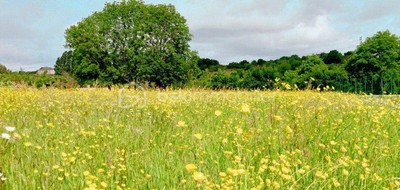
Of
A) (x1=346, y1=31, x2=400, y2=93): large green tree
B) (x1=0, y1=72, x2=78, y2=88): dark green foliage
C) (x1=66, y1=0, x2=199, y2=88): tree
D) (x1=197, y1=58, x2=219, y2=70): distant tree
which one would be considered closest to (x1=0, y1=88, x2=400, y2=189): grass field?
(x1=0, y1=72, x2=78, y2=88): dark green foliage

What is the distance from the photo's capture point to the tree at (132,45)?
3281 centimetres

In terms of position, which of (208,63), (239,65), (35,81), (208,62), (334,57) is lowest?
(35,81)

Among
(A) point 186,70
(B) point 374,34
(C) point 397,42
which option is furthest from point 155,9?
(C) point 397,42

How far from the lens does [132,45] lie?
1303 inches

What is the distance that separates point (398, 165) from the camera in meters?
3.77

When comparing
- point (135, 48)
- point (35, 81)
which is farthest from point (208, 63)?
point (35, 81)

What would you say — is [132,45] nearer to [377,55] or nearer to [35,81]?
[35,81]

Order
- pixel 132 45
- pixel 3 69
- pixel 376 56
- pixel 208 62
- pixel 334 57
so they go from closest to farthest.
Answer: pixel 132 45 → pixel 376 56 → pixel 3 69 → pixel 334 57 → pixel 208 62

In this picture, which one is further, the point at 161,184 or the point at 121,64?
the point at 121,64

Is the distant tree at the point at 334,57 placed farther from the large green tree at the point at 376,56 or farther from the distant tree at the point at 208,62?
the large green tree at the point at 376,56

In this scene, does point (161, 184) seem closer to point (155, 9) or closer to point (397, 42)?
point (155, 9)

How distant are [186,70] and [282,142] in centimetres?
3043

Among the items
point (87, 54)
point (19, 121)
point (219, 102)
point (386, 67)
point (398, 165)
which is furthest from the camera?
point (386, 67)

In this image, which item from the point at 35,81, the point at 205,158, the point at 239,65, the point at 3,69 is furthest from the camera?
the point at 239,65
